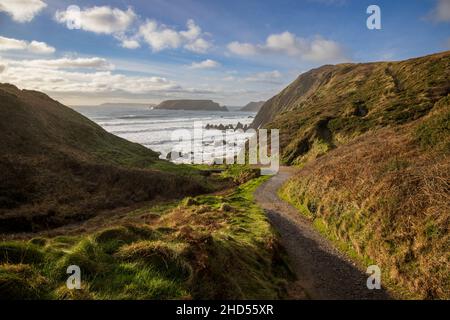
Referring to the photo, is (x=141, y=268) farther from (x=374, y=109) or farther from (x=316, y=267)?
(x=374, y=109)

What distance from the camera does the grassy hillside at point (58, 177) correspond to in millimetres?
27547

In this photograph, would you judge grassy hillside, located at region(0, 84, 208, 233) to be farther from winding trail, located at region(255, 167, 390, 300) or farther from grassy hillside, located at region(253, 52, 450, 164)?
grassy hillside, located at region(253, 52, 450, 164)

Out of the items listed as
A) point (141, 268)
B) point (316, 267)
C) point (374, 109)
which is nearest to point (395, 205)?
point (316, 267)

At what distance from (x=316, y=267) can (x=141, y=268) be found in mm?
9726

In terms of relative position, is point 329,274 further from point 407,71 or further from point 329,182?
point 407,71

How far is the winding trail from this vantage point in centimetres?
1289

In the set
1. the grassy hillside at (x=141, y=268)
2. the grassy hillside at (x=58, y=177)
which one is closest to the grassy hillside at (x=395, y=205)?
the grassy hillside at (x=141, y=268)

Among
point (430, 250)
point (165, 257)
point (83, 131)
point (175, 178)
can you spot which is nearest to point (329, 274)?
point (430, 250)

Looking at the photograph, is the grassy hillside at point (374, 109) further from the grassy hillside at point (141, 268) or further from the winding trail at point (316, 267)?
the grassy hillside at point (141, 268)

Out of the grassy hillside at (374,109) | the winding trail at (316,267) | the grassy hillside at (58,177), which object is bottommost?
the winding trail at (316,267)

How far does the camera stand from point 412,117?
157 feet

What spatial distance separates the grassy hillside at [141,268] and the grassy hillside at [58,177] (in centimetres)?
1777

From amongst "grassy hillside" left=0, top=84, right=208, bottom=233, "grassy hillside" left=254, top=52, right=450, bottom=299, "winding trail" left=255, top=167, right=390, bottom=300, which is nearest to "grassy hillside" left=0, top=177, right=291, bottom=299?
"winding trail" left=255, top=167, right=390, bottom=300

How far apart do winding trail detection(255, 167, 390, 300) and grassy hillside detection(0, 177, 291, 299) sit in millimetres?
1214
